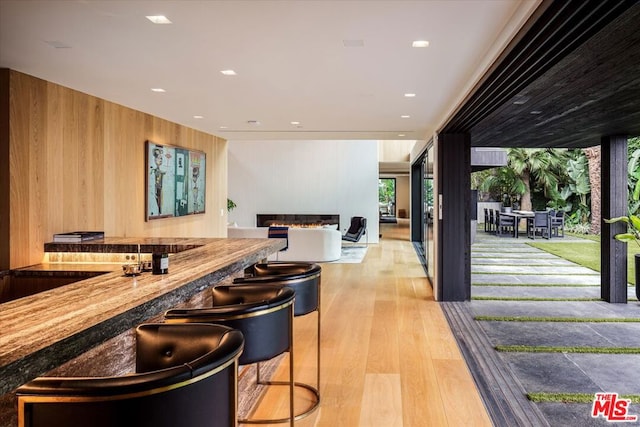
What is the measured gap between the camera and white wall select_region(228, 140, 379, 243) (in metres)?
13.9

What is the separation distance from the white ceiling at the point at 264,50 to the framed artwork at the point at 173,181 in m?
0.82

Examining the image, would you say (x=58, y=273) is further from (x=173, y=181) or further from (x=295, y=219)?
(x=295, y=219)

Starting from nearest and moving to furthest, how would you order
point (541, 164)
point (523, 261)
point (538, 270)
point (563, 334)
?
point (563, 334), point (538, 270), point (523, 261), point (541, 164)

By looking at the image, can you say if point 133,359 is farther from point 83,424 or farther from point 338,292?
point 338,292

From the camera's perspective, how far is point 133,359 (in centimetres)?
250

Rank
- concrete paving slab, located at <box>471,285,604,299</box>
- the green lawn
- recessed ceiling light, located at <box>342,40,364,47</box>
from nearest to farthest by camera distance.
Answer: recessed ceiling light, located at <box>342,40,364,47</box>, concrete paving slab, located at <box>471,285,604,299</box>, the green lawn

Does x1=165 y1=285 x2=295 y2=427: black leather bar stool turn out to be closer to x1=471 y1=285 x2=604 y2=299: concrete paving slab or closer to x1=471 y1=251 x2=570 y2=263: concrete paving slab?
x1=471 y1=285 x2=604 y2=299: concrete paving slab

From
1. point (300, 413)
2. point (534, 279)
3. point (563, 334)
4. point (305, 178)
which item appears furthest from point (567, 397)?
point (305, 178)

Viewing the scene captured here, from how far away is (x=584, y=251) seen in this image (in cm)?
1197

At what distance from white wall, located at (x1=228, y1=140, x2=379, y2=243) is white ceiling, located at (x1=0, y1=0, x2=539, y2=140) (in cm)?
799

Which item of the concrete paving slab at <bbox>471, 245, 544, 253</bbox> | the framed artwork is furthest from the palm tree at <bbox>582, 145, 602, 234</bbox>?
the framed artwork

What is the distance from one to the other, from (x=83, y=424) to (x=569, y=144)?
323 inches

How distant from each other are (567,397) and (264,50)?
3287 mm

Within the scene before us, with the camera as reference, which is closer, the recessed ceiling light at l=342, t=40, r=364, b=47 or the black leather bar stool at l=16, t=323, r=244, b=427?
the black leather bar stool at l=16, t=323, r=244, b=427
